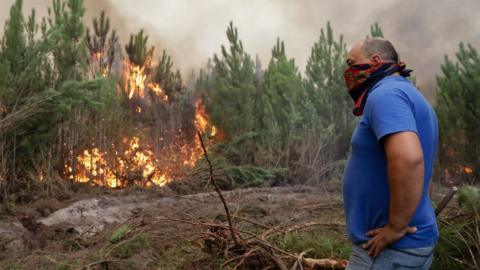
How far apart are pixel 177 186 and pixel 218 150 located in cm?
292

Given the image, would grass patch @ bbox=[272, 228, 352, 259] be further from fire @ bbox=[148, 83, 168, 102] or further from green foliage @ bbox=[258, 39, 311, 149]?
fire @ bbox=[148, 83, 168, 102]

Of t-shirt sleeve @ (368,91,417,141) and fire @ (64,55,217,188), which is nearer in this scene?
t-shirt sleeve @ (368,91,417,141)

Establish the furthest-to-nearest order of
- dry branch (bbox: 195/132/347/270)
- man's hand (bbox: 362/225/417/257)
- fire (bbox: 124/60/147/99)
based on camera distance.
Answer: fire (bbox: 124/60/147/99), dry branch (bbox: 195/132/347/270), man's hand (bbox: 362/225/417/257)

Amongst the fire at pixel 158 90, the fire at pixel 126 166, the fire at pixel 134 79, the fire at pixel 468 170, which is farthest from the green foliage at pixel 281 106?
the fire at pixel 468 170

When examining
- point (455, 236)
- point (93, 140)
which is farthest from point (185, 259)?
point (93, 140)

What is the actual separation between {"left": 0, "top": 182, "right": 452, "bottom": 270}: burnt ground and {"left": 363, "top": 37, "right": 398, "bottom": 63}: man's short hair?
81.7 inches

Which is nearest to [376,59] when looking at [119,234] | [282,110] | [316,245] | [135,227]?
[316,245]

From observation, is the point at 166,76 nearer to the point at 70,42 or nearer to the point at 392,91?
the point at 70,42

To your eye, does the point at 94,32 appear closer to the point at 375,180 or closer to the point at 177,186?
the point at 177,186

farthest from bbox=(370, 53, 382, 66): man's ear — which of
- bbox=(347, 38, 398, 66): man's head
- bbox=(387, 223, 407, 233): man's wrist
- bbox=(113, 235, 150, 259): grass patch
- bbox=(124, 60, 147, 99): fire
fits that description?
bbox=(124, 60, 147, 99): fire

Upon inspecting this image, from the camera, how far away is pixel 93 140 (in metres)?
11.1

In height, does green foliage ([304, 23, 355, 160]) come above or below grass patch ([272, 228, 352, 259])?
above

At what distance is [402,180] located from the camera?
6.44 ft

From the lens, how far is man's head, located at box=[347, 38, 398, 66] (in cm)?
224
